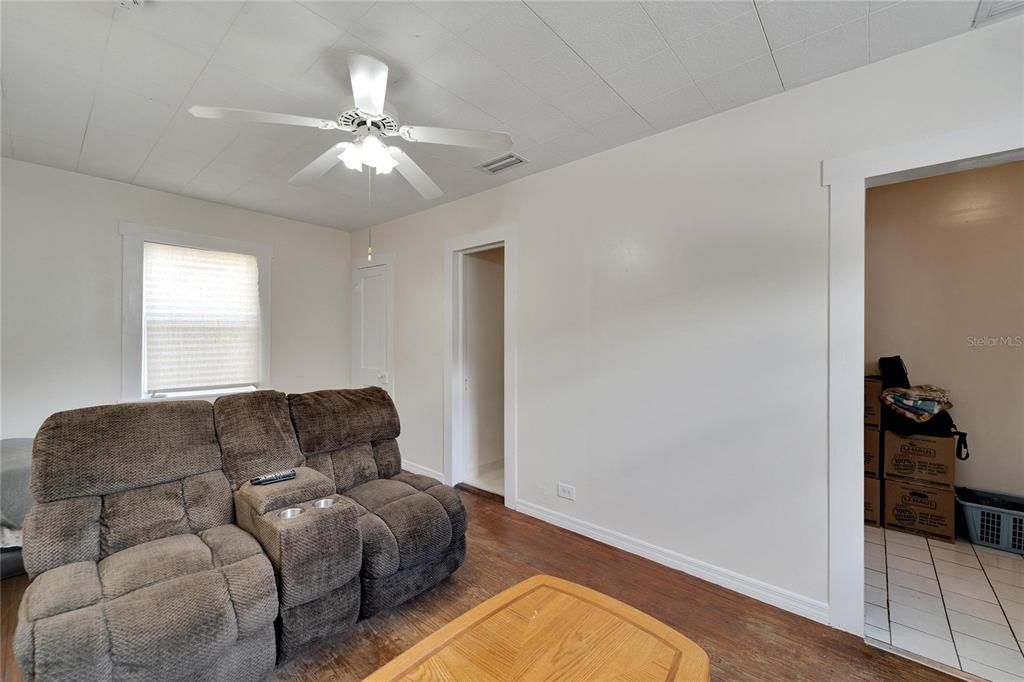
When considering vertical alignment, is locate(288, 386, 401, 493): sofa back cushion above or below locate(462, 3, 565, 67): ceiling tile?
below

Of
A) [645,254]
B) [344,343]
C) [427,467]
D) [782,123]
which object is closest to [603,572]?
[645,254]

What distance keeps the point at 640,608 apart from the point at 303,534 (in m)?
1.68

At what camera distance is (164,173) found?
3119 mm

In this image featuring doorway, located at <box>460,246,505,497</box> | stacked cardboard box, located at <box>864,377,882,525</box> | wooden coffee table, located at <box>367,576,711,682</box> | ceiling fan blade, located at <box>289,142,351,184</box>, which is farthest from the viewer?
doorway, located at <box>460,246,505,497</box>

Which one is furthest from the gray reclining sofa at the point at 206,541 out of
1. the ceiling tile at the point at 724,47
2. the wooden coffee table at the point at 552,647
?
the ceiling tile at the point at 724,47

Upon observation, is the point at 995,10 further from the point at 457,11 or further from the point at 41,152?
the point at 41,152

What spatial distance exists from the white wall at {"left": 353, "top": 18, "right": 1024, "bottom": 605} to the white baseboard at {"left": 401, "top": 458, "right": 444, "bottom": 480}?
1060 mm

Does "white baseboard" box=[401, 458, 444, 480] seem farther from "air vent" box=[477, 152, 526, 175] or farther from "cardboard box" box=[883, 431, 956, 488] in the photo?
"cardboard box" box=[883, 431, 956, 488]

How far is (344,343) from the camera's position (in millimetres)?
4871

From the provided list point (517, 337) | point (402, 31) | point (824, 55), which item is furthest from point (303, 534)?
point (824, 55)

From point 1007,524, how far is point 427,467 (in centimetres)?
425

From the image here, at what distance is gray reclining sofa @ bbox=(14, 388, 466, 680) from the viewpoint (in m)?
1.32

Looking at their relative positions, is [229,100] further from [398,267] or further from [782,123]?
[782,123]

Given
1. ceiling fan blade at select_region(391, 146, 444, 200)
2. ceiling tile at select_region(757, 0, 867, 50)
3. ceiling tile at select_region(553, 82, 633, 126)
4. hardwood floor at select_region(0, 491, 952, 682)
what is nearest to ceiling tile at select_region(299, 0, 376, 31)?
ceiling fan blade at select_region(391, 146, 444, 200)
